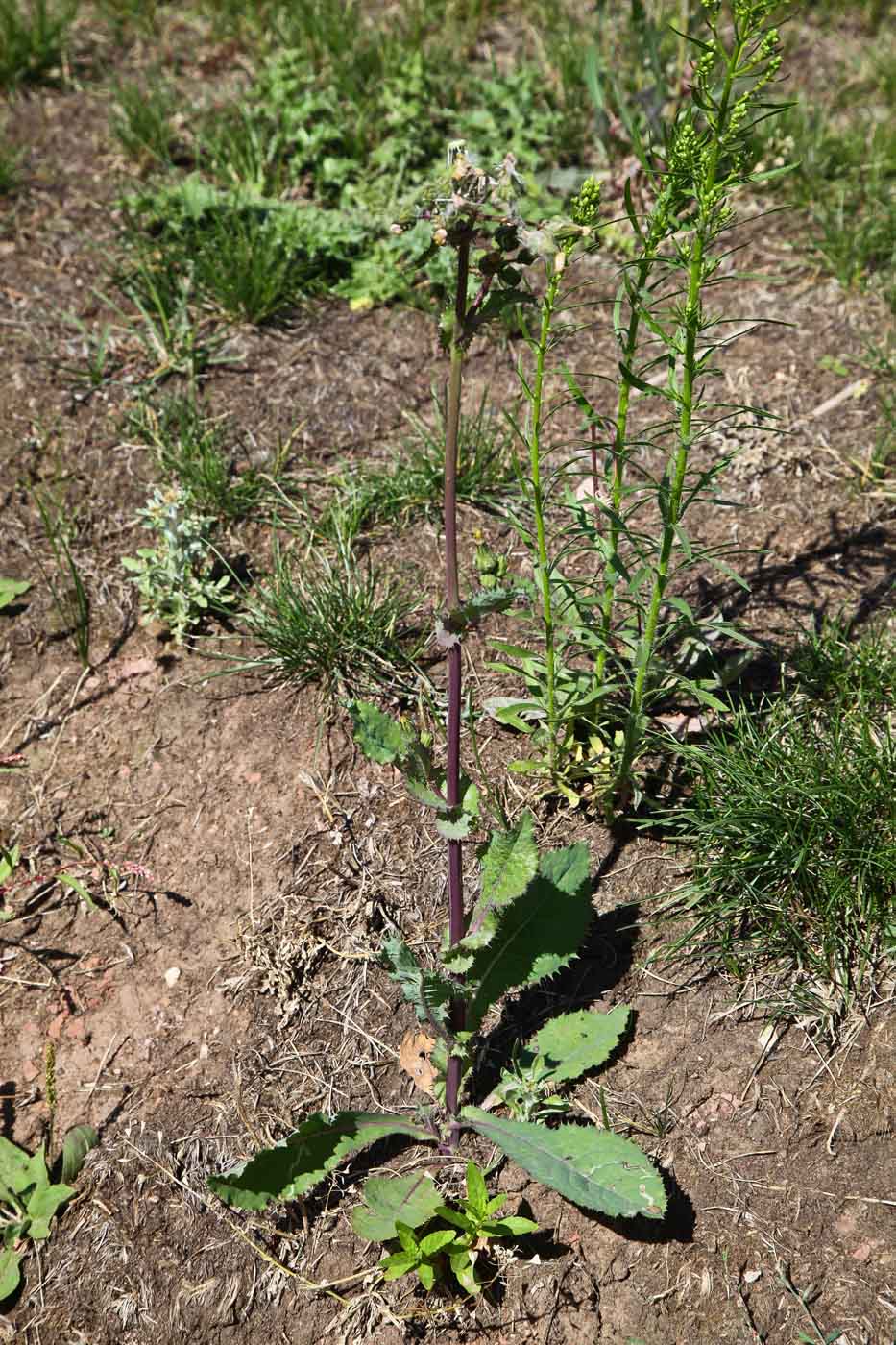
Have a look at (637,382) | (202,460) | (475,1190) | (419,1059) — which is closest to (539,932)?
(419,1059)

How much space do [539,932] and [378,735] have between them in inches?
25.6

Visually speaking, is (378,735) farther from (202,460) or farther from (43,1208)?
(202,460)

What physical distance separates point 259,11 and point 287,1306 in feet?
16.7

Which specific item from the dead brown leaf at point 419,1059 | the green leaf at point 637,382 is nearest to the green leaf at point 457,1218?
the dead brown leaf at point 419,1059

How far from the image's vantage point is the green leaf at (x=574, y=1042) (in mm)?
2385

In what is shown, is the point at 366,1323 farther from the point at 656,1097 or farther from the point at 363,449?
the point at 363,449

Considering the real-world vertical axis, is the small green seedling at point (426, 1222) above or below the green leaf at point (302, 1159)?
below

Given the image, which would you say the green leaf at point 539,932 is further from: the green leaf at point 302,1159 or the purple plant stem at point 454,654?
the green leaf at point 302,1159

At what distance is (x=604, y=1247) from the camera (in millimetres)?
2305

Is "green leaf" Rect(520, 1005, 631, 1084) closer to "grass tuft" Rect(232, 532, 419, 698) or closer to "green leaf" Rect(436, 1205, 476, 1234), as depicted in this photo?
"green leaf" Rect(436, 1205, 476, 1234)

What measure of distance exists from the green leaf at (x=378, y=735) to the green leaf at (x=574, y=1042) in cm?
77

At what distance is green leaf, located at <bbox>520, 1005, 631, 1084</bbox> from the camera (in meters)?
2.38

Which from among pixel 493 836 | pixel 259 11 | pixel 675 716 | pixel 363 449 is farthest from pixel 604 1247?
pixel 259 11

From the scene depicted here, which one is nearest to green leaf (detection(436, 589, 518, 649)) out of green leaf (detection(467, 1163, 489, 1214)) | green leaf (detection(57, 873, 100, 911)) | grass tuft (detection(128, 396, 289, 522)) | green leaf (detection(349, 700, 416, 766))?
green leaf (detection(349, 700, 416, 766))
